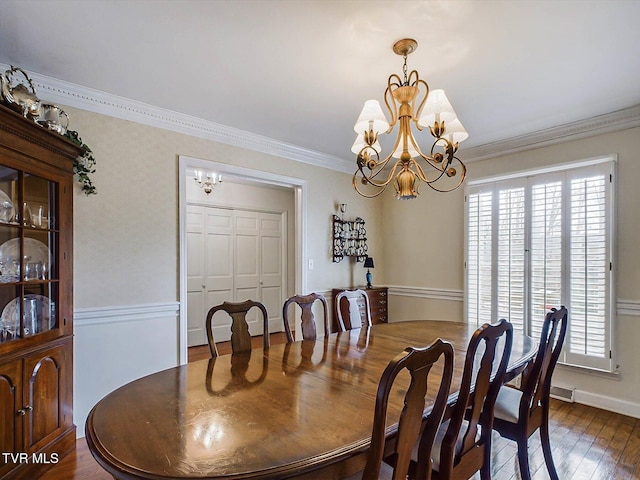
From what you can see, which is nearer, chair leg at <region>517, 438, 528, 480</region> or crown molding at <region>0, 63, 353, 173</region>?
chair leg at <region>517, 438, 528, 480</region>

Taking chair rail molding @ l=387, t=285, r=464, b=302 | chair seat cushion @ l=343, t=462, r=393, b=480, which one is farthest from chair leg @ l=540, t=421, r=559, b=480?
chair rail molding @ l=387, t=285, r=464, b=302

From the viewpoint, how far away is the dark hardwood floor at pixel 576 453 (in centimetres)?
214

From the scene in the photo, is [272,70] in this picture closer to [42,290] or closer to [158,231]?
[158,231]

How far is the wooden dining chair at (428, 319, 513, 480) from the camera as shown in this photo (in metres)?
1.40

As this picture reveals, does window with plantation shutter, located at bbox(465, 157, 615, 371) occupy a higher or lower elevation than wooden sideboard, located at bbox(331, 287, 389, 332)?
higher

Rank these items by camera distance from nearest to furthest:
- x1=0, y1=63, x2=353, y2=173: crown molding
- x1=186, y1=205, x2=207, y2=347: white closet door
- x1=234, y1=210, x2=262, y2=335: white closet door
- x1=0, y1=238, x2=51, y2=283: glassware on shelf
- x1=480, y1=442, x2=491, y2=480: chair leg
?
x1=480, y1=442, x2=491, y2=480: chair leg < x1=0, y1=238, x2=51, y2=283: glassware on shelf < x1=0, y1=63, x2=353, y2=173: crown molding < x1=186, y1=205, x2=207, y2=347: white closet door < x1=234, y1=210, x2=262, y2=335: white closet door

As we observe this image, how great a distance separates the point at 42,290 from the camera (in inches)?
86.5

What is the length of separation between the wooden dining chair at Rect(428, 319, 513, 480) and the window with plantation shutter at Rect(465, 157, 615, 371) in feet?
6.81

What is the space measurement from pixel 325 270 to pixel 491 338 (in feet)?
9.72

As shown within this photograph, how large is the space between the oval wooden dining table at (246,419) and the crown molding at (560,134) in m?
2.43

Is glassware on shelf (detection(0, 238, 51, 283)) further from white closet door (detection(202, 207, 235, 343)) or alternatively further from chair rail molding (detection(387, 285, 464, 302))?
chair rail molding (detection(387, 285, 464, 302))

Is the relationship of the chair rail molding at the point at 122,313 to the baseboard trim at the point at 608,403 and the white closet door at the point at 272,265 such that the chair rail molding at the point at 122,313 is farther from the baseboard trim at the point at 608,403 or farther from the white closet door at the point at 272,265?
the baseboard trim at the point at 608,403

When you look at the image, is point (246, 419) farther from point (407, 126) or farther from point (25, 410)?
point (407, 126)

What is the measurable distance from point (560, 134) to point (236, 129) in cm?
309
